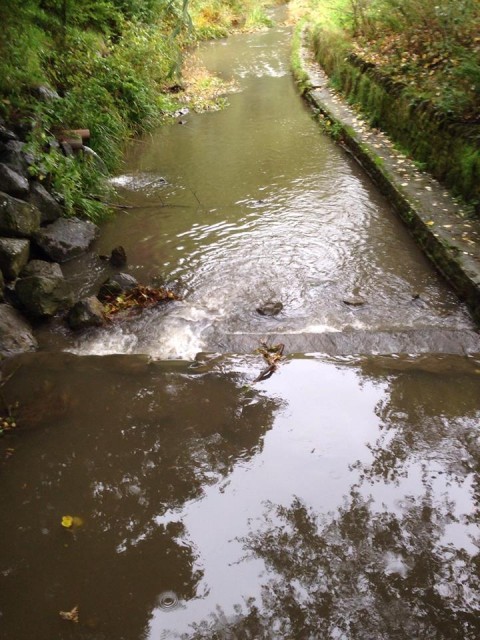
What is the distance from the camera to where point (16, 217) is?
597 centimetres

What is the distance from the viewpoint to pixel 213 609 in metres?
2.77

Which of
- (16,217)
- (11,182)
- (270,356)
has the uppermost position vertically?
(11,182)

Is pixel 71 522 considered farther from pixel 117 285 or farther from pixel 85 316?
pixel 117 285

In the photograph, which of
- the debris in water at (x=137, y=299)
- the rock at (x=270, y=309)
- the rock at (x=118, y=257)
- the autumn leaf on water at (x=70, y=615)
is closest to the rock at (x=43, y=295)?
the debris in water at (x=137, y=299)

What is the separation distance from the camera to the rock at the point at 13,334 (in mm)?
4863

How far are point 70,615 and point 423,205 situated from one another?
19.8ft

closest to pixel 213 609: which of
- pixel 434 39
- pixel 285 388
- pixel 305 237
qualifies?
pixel 285 388

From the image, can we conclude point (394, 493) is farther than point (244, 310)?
No

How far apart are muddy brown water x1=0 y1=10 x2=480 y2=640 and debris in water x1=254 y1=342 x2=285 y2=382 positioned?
0.33 ft

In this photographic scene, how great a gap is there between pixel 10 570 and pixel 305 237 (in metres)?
5.29

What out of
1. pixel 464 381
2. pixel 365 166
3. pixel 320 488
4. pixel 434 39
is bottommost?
pixel 320 488

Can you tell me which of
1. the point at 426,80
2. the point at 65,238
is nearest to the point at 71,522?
the point at 65,238

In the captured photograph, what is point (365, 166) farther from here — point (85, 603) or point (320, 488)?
point (85, 603)

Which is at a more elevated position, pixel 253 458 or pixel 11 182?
pixel 11 182
